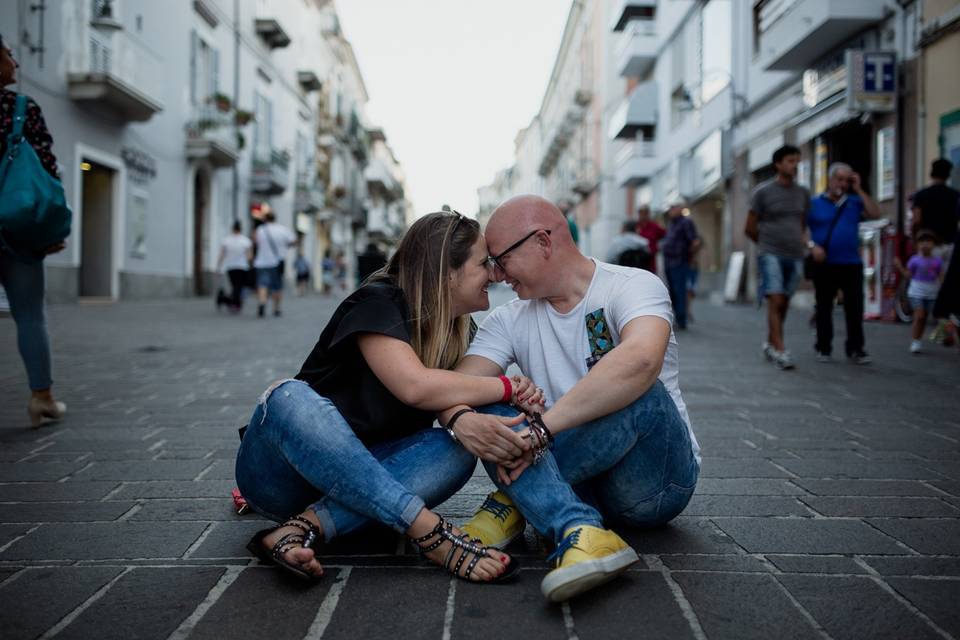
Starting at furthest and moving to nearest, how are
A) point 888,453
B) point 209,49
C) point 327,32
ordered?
point 327,32, point 209,49, point 888,453

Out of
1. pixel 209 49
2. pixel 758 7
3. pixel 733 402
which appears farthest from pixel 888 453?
pixel 209 49

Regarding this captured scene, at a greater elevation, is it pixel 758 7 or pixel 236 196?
pixel 758 7

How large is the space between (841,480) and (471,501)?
54.7 inches

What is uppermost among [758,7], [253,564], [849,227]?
[758,7]

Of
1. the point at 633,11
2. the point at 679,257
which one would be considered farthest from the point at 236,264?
the point at 633,11

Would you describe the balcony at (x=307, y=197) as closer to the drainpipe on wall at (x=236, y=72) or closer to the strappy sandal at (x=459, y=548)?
the drainpipe on wall at (x=236, y=72)

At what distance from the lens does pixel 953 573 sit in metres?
2.15

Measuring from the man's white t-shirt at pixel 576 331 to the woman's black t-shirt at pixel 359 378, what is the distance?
13.1 inches

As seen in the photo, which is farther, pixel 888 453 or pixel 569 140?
pixel 569 140

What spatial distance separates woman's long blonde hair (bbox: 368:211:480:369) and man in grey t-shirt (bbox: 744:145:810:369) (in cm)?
500

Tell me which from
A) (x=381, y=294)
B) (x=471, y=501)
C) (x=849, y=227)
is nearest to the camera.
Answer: (x=381, y=294)

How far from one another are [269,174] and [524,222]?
24.8 m

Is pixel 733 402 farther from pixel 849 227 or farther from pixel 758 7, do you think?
pixel 758 7

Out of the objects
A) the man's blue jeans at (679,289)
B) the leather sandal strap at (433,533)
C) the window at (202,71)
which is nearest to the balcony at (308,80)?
the window at (202,71)
